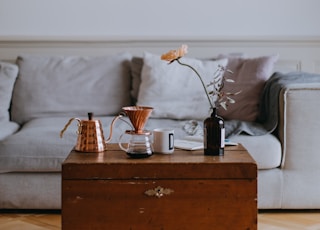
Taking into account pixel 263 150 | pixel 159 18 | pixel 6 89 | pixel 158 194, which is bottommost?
pixel 158 194

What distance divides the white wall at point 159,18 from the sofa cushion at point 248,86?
1.69 ft

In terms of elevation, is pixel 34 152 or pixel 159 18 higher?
pixel 159 18

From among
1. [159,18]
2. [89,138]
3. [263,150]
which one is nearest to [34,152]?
[89,138]

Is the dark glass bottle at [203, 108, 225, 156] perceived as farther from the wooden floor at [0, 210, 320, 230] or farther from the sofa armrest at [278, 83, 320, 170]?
the sofa armrest at [278, 83, 320, 170]

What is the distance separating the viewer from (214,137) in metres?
1.89

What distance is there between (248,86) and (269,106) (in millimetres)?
215

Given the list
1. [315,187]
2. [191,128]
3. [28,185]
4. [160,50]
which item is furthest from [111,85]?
[315,187]

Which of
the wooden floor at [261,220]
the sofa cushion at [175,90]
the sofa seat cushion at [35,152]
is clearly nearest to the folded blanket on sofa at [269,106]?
the sofa cushion at [175,90]

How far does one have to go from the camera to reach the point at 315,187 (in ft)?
8.21

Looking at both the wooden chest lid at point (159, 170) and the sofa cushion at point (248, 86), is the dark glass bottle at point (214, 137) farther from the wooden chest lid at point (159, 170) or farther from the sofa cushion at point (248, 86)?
the sofa cushion at point (248, 86)

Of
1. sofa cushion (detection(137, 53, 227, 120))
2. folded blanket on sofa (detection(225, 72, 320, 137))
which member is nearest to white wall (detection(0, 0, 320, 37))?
sofa cushion (detection(137, 53, 227, 120))

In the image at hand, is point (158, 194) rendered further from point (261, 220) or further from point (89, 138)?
point (261, 220)

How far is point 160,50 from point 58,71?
68cm

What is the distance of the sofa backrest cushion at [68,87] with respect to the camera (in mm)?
3037
